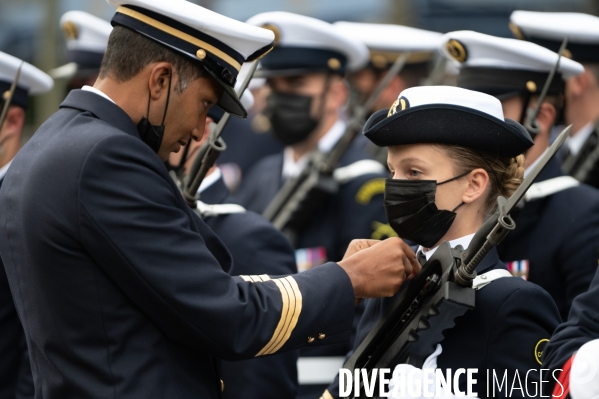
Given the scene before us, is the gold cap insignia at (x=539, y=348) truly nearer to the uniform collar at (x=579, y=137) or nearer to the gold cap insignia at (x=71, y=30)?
the uniform collar at (x=579, y=137)

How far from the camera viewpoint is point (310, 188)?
6039mm

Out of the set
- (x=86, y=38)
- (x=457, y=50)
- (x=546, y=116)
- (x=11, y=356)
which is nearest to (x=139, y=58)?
(x=11, y=356)

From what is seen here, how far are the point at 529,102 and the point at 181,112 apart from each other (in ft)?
7.03

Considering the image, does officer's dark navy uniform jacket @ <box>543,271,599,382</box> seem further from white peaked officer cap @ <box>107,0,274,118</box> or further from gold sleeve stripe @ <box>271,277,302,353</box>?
white peaked officer cap @ <box>107,0,274,118</box>

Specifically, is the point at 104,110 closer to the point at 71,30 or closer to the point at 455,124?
the point at 455,124

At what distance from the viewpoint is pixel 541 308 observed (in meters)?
3.42

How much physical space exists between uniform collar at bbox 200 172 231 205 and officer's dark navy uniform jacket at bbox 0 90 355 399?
1.63 metres

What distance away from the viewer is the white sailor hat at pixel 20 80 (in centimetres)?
519

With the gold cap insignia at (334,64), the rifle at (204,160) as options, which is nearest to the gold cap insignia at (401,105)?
the rifle at (204,160)

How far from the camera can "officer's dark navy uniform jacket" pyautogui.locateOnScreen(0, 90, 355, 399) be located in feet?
9.89

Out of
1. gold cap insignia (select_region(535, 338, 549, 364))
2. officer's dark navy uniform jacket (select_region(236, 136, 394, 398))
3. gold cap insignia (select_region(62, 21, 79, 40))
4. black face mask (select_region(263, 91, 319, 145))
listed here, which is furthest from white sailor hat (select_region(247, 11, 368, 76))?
gold cap insignia (select_region(535, 338, 549, 364))

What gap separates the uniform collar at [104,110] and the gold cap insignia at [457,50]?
7.20 feet

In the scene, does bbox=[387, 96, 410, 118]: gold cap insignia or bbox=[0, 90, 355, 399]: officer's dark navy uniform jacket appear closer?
bbox=[0, 90, 355, 399]: officer's dark navy uniform jacket

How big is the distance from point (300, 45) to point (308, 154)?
67 centimetres
